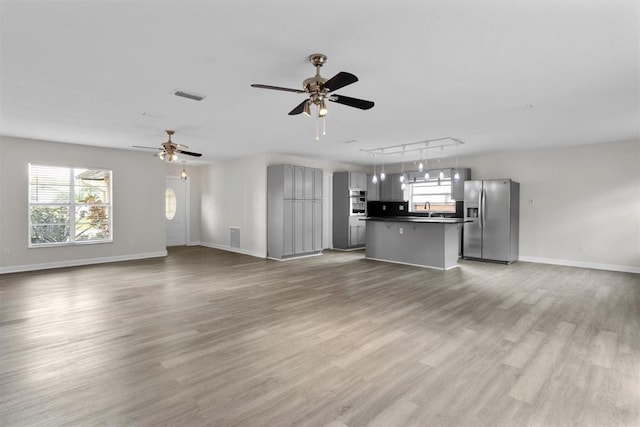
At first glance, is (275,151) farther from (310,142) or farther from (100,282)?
(100,282)

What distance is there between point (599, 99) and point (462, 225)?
13.6ft

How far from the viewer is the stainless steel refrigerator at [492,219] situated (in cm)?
702

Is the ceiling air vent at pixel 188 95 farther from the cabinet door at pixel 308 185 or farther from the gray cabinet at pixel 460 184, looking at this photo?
the gray cabinet at pixel 460 184

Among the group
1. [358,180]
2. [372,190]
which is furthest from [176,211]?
[372,190]

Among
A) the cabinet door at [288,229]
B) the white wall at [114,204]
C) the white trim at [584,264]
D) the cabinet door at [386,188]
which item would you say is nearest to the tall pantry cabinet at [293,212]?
the cabinet door at [288,229]

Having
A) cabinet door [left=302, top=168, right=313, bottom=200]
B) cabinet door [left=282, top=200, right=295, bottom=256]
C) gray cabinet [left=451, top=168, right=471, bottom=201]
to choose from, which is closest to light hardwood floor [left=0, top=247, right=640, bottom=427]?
cabinet door [left=282, top=200, right=295, bottom=256]

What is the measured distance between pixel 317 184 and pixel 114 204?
4811 mm

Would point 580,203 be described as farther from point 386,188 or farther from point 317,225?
point 317,225

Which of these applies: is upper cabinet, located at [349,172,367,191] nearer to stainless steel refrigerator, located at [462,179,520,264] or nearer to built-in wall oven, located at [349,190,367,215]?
built-in wall oven, located at [349,190,367,215]

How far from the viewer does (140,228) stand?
7.80 m

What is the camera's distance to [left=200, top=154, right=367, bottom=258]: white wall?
810 centimetres

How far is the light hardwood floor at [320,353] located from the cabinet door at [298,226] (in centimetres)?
256

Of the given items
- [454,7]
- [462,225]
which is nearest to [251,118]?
[454,7]

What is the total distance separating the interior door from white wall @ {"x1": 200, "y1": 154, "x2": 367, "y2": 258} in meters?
0.56
